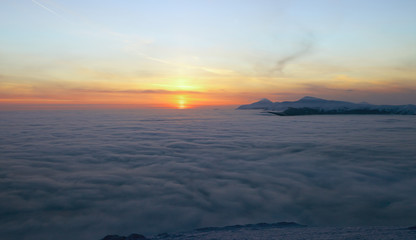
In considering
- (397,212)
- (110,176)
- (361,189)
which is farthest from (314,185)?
(110,176)

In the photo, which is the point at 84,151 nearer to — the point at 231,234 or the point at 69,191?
the point at 69,191

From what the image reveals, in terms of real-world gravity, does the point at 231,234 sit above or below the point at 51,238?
above

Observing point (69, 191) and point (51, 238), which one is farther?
point (69, 191)

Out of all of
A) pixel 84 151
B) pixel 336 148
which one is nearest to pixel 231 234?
pixel 84 151

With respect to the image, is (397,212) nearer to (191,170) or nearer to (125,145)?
(191,170)

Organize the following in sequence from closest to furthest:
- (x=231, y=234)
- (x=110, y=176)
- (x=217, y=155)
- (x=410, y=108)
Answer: (x=231, y=234) < (x=110, y=176) < (x=217, y=155) < (x=410, y=108)

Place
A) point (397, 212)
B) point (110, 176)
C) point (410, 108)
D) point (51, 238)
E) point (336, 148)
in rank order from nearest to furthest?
point (51, 238)
point (397, 212)
point (110, 176)
point (336, 148)
point (410, 108)

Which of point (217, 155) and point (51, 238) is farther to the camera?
point (217, 155)

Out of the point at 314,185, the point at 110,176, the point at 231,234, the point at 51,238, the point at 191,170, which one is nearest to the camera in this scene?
the point at 231,234

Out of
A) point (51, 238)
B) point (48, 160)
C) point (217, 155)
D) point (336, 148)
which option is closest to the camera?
point (51, 238)
